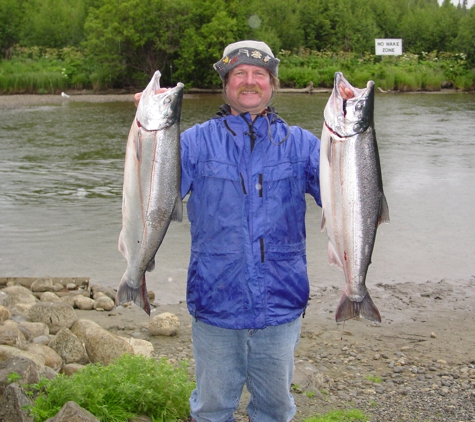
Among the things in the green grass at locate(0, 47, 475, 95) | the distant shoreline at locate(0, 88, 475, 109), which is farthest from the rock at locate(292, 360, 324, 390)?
the green grass at locate(0, 47, 475, 95)

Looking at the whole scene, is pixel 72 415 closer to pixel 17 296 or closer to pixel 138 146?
pixel 138 146

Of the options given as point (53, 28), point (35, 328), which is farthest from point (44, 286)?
point (53, 28)

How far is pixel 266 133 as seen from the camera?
3.09m

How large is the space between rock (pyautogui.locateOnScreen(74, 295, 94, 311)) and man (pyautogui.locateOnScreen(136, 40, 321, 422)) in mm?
3551

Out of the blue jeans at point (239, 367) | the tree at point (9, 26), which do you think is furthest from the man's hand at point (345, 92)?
the tree at point (9, 26)

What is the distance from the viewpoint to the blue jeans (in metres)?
3.03

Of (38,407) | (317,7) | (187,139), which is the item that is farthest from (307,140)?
(317,7)

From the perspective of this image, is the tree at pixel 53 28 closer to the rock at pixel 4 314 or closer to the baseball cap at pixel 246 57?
the rock at pixel 4 314

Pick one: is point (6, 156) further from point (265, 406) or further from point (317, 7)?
point (317, 7)

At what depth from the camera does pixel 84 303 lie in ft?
21.1

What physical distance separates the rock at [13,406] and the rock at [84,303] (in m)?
3.15

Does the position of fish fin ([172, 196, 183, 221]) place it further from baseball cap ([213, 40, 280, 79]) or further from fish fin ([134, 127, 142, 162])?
baseball cap ([213, 40, 280, 79])

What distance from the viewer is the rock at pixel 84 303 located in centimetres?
644

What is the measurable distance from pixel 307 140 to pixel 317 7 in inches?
2516
